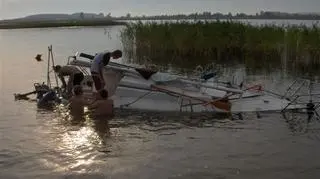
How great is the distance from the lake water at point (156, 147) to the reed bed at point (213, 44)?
16089 mm

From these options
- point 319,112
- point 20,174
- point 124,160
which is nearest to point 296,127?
point 319,112

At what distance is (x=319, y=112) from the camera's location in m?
18.3

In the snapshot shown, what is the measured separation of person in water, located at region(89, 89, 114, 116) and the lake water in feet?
1.41

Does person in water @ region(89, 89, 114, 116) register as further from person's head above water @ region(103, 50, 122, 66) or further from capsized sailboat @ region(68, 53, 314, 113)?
person's head above water @ region(103, 50, 122, 66)

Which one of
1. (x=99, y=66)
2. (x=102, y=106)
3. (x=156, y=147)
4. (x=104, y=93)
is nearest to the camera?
(x=156, y=147)

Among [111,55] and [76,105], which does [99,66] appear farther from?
[76,105]

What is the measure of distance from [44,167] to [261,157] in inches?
198

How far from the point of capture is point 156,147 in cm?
1347

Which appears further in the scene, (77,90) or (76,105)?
(77,90)

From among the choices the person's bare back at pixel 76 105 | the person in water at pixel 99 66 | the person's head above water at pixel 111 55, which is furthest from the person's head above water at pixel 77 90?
the person's head above water at pixel 111 55

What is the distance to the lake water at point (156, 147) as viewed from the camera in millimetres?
11500

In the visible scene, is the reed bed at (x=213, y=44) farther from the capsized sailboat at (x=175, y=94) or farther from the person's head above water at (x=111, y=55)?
the person's head above water at (x=111, y=55)

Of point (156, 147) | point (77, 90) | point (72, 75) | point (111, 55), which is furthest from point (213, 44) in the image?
point (156, 147)

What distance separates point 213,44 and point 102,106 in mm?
19584
